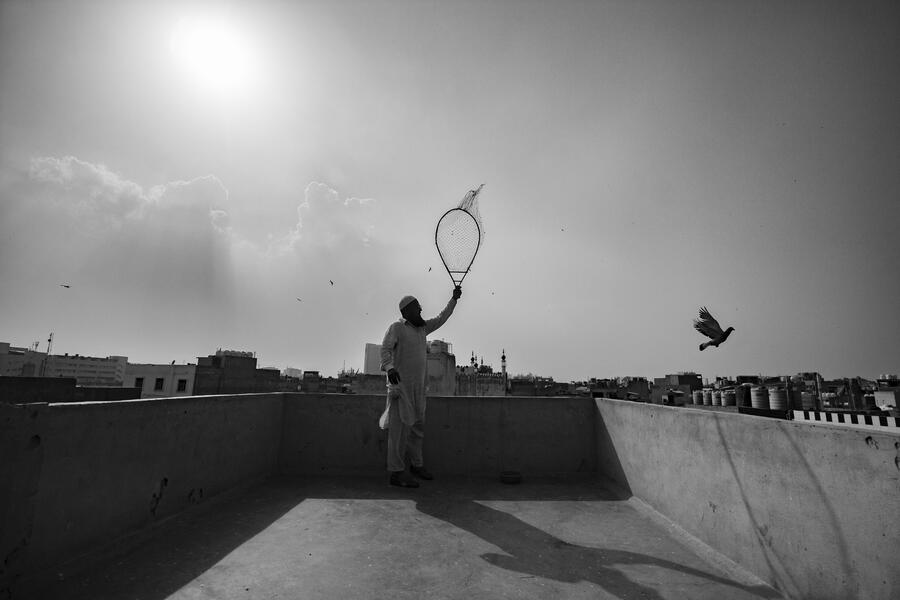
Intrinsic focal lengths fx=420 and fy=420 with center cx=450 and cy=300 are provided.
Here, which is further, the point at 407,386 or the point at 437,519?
the point at 407,386

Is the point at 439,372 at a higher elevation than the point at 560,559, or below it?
higher

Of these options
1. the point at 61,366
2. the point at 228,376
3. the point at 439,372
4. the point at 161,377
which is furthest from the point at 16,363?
the point at 439,372

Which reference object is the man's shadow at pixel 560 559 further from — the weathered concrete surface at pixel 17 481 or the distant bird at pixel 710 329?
the distant bird at pixel 710 329

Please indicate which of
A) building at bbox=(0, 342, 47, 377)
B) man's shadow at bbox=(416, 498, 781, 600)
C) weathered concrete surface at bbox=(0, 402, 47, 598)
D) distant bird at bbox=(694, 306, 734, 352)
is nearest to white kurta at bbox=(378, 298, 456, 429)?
man's shadow at bbox=(416, 498, 781, 600)

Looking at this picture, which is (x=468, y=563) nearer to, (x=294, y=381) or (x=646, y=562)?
(x=646, y=562)

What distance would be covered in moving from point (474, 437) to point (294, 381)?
252ft

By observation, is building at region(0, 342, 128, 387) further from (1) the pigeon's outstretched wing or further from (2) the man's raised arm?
(1) the pigeon's outstretched wing

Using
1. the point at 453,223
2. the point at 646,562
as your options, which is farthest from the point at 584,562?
the point at 453,223

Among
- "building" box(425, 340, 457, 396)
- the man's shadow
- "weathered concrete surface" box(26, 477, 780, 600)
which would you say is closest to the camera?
"weathered concrete surface" box(26, 477, 780, 600)

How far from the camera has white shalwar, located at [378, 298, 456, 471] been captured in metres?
5.05

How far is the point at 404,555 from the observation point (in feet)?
9.49

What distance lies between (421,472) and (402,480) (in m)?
0.33

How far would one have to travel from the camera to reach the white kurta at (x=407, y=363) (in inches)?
200

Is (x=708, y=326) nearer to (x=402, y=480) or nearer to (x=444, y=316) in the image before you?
(x=444, y=316)
